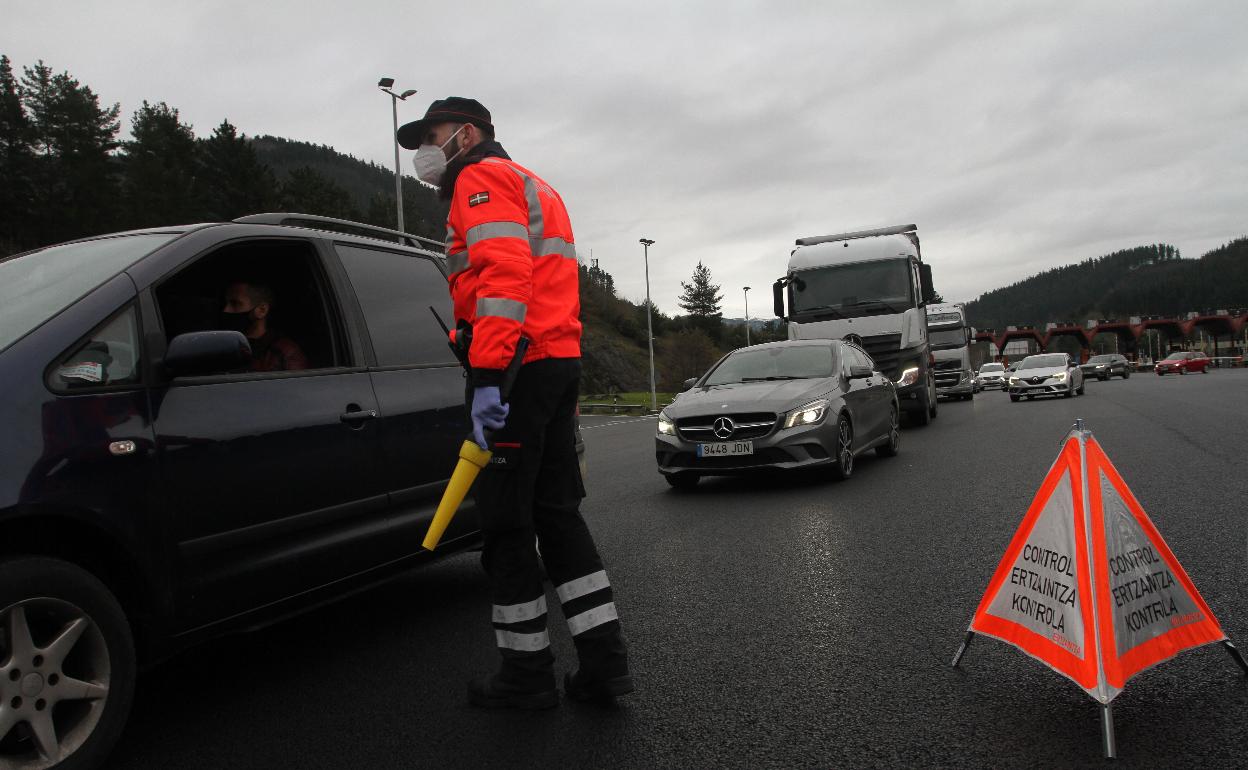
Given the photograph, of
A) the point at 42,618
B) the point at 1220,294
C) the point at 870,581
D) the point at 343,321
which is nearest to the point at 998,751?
the point at 870,581

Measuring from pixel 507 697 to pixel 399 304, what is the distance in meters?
2.06

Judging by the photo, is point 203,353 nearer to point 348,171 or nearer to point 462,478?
point 462,478

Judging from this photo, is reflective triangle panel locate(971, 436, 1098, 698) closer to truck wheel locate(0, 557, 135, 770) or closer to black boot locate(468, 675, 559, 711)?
black boot locate(468, 675, 559, 711)

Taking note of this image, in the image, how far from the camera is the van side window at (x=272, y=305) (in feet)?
13.3

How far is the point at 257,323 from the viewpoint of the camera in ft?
13.9

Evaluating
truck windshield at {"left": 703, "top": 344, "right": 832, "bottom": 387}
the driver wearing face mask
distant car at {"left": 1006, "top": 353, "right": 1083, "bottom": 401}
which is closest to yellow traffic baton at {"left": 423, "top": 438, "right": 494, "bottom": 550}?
the driver wearing face mask

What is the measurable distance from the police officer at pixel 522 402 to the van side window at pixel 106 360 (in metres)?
1.06

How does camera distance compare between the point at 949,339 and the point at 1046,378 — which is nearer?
the point at 1046,378

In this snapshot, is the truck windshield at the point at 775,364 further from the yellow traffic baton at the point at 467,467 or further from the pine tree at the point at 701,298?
the pine tree at the point at 701,298

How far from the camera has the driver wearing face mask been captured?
4.11m

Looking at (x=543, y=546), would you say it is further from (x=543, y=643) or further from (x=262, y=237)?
(x=262, y=237)

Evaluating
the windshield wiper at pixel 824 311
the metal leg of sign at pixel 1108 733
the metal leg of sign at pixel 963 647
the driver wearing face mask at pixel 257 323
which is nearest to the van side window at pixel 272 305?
the driver wearing face mask at pixel 257 323

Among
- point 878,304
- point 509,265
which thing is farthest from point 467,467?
point 878,304

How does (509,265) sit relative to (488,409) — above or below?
above
